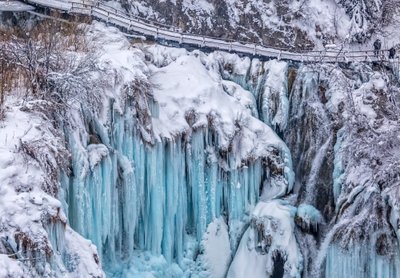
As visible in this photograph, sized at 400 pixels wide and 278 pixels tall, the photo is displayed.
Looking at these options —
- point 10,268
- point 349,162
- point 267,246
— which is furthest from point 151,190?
point 10,268

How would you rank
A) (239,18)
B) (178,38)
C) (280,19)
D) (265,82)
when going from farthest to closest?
(280,19)
(239,18)
(178,38)
(265,82)

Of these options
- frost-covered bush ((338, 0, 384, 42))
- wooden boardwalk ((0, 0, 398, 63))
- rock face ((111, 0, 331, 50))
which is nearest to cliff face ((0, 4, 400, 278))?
wooden boardwalk ((0, 0, 398, 63))

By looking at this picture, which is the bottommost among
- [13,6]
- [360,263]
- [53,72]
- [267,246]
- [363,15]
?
[360,263]

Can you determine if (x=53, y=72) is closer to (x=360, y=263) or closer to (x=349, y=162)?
(x=349, y=162)

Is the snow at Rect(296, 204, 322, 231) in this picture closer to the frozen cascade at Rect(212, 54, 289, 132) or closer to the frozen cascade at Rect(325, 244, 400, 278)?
the frozen cascade at Rect(325, 244, 400, 278)

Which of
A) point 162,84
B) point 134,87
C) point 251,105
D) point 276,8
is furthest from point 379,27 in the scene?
point 134,87

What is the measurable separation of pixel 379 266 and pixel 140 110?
681cm

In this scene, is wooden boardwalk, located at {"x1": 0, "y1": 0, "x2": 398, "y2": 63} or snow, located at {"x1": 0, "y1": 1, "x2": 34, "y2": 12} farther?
wooden boardwalk, located at {"x1": 0, "y1": 0, "x2": 398, "y2": 63}

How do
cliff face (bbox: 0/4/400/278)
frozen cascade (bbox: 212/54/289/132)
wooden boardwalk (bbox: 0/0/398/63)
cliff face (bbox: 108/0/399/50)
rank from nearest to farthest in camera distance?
cliff face (bbox: 0/4/400/278)
frozen cascade (bbox: 212/54/289/132)
wooden boardwalk (bbox: 0/0/398/63)
cliff face (bbox: 108/0/399/50)

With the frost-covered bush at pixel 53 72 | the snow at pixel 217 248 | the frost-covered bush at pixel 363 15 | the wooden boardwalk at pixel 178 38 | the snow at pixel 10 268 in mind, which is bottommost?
the snow at pixel 217 248

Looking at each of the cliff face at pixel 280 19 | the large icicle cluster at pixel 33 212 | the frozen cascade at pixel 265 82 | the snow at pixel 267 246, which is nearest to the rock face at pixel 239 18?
the cliff face at pixel 280 19

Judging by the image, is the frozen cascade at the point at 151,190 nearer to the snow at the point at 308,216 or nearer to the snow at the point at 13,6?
the snow at the point at 308,216

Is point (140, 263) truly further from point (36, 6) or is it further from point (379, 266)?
point (36, 6)

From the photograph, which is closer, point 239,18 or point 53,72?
point 53,72
